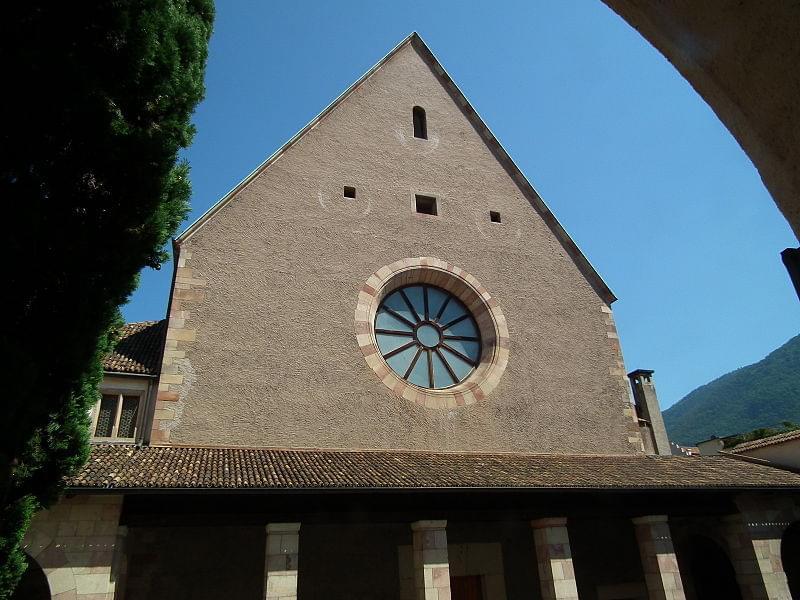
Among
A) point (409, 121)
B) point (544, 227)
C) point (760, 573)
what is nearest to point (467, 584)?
point (760, 573)

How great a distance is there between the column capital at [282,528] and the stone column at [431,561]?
1.82 metres

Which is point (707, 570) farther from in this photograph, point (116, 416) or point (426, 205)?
point (116, 416)

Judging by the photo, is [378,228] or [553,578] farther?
[378,228]

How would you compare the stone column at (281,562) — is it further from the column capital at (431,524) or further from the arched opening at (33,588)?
the arched opening at (33,588)

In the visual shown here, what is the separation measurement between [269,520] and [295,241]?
571 cm

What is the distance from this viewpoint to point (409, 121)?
1472cm

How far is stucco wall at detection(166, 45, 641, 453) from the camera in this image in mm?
10398

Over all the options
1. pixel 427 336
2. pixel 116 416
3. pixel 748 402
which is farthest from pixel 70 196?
pixel 748 402

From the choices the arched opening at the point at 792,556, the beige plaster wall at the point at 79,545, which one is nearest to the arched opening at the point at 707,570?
the arched opening at the point at 792,556

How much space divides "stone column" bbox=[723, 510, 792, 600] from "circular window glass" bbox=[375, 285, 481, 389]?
218 inches

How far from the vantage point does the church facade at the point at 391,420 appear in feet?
27.5

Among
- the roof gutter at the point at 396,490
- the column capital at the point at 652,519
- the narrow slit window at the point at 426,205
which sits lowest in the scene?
the column capital at the point at 652,519

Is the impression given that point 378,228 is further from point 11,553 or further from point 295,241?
point 11,553

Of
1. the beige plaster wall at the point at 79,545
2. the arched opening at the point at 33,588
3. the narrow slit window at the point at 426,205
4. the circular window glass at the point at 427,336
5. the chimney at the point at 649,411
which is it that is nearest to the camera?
the beige plaster wall at the point at 79,545
